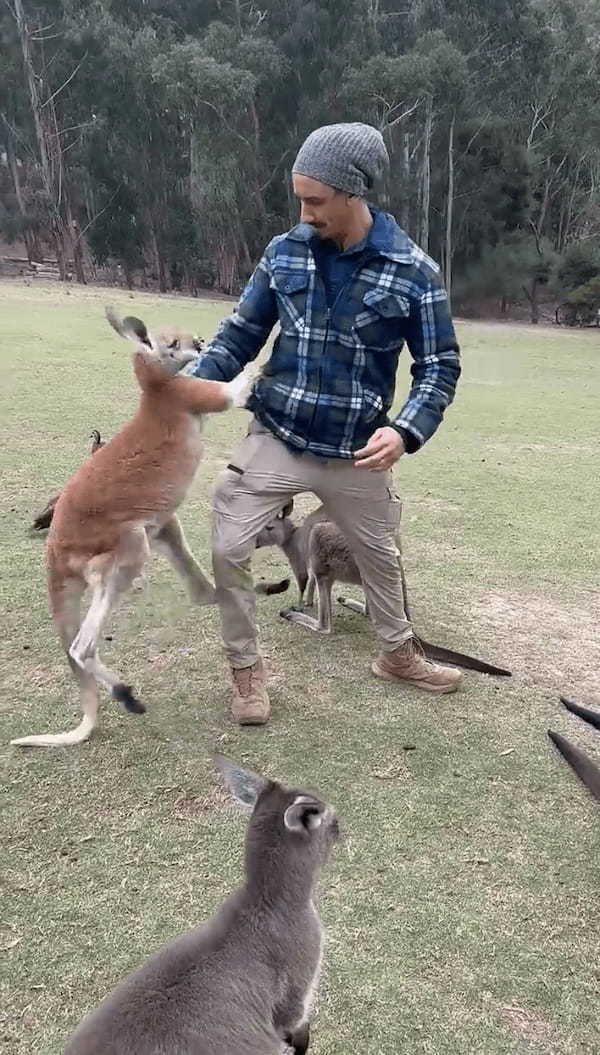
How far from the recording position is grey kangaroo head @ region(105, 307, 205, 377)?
7.71ft

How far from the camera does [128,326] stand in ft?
7.74

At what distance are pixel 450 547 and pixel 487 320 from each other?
18.0m

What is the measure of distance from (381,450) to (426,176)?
21084 millimetres

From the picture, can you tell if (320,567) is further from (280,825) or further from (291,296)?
(280,825)

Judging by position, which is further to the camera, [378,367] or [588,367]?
[588,367]

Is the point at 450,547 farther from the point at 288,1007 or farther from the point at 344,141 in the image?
the point at 288,1007

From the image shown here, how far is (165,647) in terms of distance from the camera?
3.56 metres

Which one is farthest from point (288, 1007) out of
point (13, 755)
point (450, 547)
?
Answer: point (450, 547)

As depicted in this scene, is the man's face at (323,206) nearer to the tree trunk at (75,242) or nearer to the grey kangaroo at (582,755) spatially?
the grey kangaroo at (582,755)

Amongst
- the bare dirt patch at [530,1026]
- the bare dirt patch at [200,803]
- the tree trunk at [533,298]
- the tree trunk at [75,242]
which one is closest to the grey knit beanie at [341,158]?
the bare dirt patch at [200,803]

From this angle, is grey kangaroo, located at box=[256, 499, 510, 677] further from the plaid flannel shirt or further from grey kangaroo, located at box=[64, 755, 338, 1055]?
grey kangaroo, located at box=[64, 755, 338, 1055]

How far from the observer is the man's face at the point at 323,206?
8.36 feet

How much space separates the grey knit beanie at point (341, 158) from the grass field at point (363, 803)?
5.10ft

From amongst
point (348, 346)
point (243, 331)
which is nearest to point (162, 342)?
point (243, 331)
